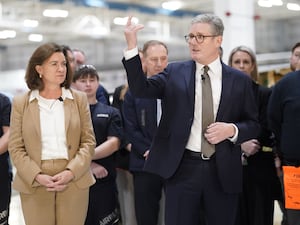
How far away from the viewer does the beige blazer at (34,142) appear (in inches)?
102

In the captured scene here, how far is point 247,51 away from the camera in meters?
3.43

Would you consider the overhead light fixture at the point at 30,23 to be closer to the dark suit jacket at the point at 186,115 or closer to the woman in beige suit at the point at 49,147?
the woman in beige suit at the point at 49,147

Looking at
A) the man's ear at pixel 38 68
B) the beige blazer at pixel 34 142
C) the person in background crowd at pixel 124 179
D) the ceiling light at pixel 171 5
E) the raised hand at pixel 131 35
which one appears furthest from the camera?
the ceiling light at pixel 171 5

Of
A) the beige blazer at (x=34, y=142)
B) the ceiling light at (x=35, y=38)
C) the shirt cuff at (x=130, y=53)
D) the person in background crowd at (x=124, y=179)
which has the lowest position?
the person in background crowd at (x=124, y=179)

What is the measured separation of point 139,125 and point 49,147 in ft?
3.02

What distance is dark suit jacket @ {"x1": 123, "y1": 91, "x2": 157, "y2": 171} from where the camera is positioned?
10.9ft

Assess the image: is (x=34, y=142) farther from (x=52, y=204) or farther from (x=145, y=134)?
(x=145, y=134)

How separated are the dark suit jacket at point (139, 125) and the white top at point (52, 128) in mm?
784

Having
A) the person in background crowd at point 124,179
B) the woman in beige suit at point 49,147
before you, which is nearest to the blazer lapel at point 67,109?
the woman in beige suit at point 49,147

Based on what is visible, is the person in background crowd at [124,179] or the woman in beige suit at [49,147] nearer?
the woman in beige suit at [49,147]

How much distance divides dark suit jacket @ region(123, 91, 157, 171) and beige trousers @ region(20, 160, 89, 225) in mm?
779

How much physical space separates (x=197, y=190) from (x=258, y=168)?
3.39 feet

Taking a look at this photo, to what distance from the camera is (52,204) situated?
2617 millimetres

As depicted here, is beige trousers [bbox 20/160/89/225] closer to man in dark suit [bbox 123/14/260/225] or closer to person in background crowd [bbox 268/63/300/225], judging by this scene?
man in dark suit [bbox 123/14/260/225]
